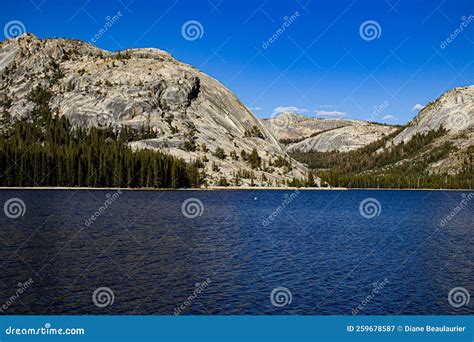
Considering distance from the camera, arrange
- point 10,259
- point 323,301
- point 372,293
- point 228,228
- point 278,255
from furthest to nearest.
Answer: point 228,228, point 278,255, point 10,259, point 372,293, point 323,301

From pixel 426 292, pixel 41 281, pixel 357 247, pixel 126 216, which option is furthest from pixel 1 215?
pixel 426 292

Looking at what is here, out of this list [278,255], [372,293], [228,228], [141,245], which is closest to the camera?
[372,293]

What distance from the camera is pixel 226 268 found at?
55.1m

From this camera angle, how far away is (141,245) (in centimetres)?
6800

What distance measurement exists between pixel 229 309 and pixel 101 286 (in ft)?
45.8

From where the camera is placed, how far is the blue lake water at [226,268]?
137 feet

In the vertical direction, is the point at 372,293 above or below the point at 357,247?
below

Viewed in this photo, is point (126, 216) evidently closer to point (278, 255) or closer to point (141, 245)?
point (141, 245)

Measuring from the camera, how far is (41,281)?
46625 millimetres

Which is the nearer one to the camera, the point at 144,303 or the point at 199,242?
the point at 144,303

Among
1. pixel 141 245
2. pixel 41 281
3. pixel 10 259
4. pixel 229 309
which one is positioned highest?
pixel 141 245

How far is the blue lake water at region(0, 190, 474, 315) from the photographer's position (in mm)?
41625

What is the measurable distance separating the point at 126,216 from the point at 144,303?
65.8 metres

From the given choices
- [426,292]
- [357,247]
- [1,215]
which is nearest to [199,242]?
[357,247]
